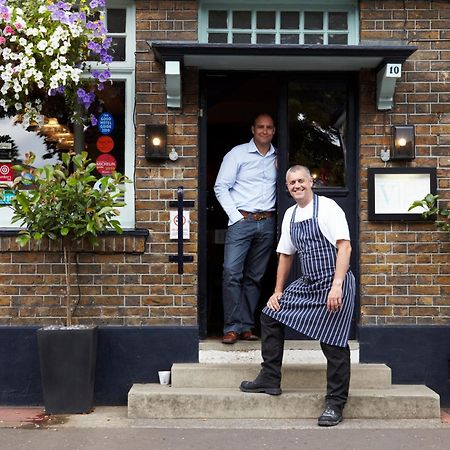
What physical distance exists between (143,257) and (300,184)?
5.23 feet

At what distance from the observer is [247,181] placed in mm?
6250

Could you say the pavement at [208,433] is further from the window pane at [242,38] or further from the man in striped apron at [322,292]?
the window pane at [242,38]

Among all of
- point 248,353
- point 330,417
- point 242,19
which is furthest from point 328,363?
point 242,19

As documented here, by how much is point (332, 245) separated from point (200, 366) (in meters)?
1.58

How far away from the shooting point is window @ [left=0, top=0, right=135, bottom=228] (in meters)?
6.16

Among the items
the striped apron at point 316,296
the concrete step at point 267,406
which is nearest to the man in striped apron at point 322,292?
the striped apron at point 316,296

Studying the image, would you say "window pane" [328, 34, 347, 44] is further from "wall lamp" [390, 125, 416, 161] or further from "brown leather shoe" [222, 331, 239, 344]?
"brown leather shoe" [222, 331, 239, 344]

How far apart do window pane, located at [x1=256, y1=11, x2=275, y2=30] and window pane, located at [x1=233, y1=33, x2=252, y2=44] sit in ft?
0.41

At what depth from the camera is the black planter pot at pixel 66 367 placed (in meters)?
5.57

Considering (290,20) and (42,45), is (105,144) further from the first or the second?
(290,20)

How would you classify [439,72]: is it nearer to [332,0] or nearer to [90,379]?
[332,0]

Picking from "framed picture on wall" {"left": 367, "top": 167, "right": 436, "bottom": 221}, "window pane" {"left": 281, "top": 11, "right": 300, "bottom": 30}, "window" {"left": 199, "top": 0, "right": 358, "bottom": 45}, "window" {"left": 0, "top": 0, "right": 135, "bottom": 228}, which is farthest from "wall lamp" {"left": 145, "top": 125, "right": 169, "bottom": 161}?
"framed picture on wall" {"left": 367, "top": 167, "right": 436, "bottom": 221}

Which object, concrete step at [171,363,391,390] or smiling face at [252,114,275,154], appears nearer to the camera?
concrete step at [171,363,391,390]

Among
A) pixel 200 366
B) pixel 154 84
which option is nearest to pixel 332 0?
pixel 154 84
